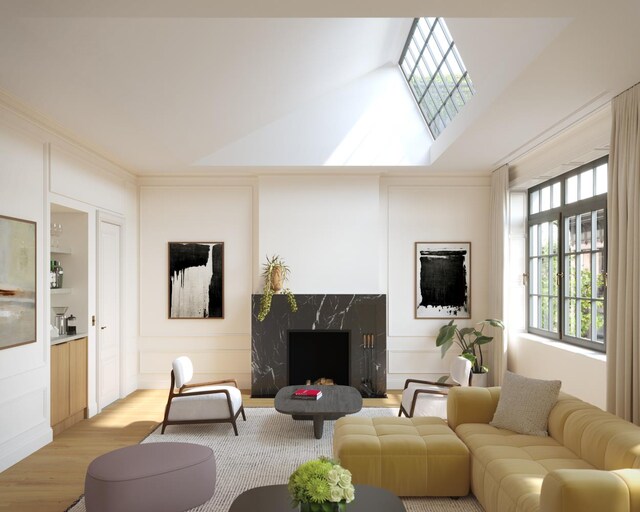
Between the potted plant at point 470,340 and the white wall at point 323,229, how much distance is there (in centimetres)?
107

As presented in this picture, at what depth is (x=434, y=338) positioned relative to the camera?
24.6ft

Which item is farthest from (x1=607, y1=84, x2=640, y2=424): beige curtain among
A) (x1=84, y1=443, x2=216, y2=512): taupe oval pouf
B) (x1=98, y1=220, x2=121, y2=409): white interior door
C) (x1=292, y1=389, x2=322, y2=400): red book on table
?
(x1=98, y1=220, x2=121, y2=409): white interior door

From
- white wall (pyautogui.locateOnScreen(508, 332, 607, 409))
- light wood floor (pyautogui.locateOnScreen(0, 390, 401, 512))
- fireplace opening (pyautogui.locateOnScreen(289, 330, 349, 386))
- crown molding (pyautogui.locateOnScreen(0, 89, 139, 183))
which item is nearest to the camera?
light wood floor (pyautogui.locateOnScreen(0, 390, 401, 512))

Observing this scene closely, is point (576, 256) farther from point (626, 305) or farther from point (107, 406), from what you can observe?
point (107, 406)

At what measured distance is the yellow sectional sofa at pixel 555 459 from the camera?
2480mm

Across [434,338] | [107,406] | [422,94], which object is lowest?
[107,406]

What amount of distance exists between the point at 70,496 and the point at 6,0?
3.21 meters

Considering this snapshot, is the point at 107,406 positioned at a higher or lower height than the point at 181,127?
lower

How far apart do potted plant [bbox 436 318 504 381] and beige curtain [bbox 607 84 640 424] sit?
8.09 ft

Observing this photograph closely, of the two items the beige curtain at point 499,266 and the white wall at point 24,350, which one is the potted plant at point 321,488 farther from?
the beige curtain at point 499,266

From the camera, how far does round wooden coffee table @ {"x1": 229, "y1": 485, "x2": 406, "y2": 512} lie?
9.25 ft

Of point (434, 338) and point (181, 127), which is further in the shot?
point (434, 338)

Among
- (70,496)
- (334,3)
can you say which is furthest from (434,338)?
(334,3)

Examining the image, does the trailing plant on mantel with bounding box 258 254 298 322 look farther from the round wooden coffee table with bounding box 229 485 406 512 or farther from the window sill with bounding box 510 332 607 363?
the round wooden coffee table with bounding box 229 485 406 512
